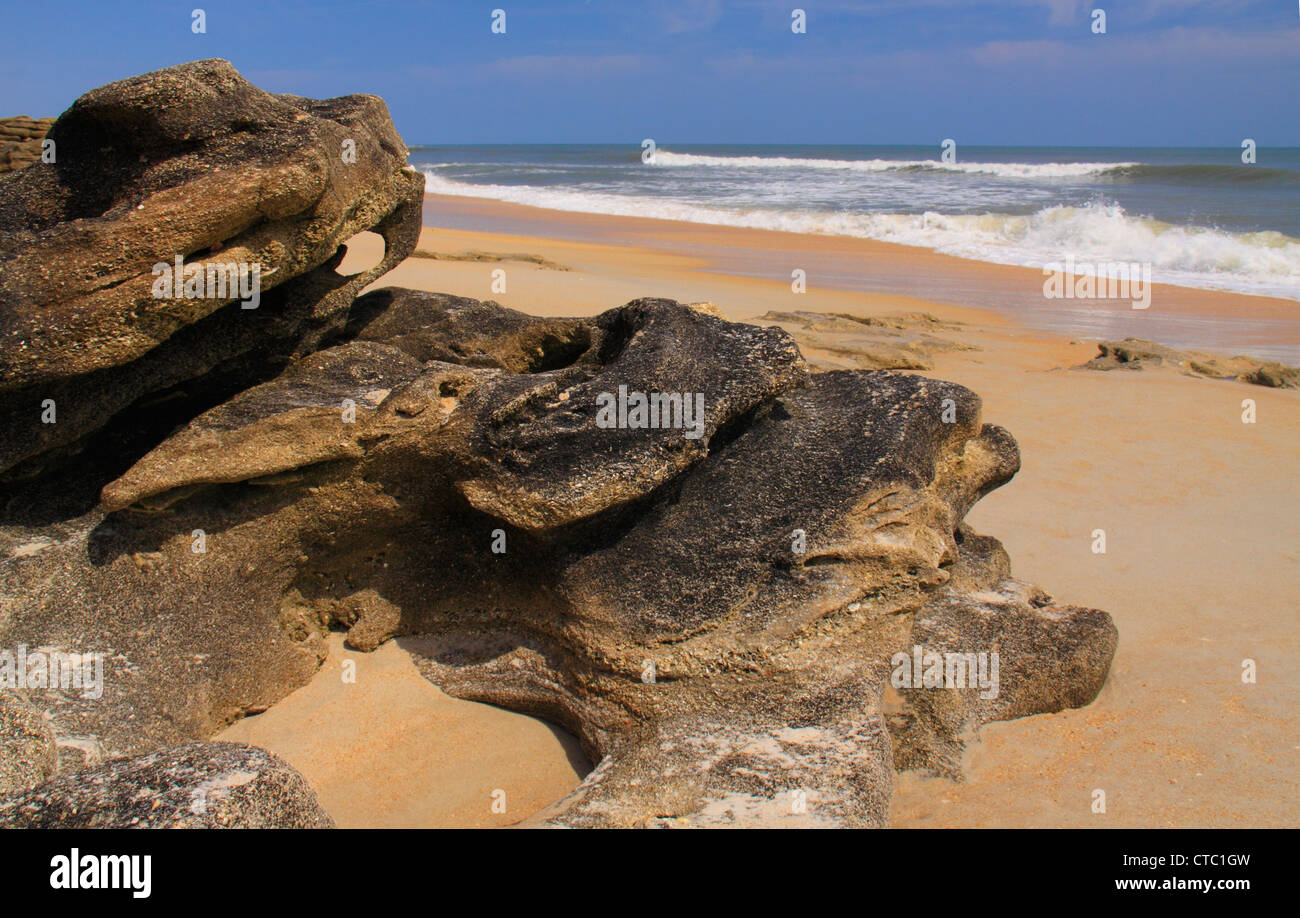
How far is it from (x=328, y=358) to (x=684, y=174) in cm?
4027

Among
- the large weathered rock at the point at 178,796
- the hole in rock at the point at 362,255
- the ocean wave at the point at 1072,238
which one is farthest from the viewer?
the ocean wave at the point at 1072,238

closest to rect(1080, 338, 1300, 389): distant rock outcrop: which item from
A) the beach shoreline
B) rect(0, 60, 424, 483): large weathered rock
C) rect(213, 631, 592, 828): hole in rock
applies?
the beach shoreline

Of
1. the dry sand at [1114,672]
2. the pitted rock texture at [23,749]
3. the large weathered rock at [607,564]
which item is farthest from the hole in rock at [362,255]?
the pitted rock texture at [23,749]

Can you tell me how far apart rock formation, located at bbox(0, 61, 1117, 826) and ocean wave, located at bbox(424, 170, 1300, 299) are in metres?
12.5

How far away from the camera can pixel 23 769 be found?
2.42 metres

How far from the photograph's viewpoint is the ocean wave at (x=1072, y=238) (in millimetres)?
14734

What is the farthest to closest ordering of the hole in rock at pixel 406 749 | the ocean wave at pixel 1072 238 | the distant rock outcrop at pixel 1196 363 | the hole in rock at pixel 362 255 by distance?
the ocean wave at pixel 1072 238 → the hole in rock at pixel 362 255 → the distant rock outcrop at pixel 1196 363 → the hole in rock at pixel 406 749

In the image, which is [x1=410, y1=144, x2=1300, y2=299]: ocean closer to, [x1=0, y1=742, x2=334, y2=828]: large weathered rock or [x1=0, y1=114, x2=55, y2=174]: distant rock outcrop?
[x1=0, y1=114, x2=55, y2=174]: distant rock outcrop

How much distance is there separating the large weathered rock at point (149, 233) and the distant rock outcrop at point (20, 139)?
3.54 m

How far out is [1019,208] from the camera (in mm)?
23141

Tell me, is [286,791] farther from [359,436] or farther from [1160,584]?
[1160,584]

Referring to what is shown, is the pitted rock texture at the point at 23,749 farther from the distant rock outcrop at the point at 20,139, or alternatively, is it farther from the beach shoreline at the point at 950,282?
the beach shoreline at the point at 950,282

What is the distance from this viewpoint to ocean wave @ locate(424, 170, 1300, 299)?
48.3 ft

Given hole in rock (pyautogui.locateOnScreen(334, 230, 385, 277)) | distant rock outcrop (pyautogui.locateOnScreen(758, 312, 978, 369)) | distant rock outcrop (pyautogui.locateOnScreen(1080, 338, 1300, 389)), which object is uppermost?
hole in rock (pyautogui.locateOnScreen(334, 230, 385, 277))
